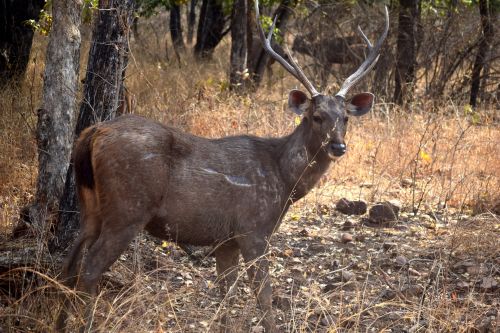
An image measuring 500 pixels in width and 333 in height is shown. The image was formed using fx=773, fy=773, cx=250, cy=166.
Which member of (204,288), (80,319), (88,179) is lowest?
(204,288)

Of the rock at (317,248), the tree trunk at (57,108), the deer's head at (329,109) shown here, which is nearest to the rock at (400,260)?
the rock at (317,248)

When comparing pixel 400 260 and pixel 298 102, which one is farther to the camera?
pixel 400 260

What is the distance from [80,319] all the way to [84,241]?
752mm

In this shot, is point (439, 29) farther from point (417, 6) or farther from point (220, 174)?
point (220, 174)

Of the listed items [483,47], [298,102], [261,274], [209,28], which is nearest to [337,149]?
[298,102]

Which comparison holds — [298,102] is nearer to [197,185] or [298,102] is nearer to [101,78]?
[197,185]

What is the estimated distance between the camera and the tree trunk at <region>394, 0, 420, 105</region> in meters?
12.3

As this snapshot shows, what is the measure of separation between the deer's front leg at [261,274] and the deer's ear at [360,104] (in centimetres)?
151

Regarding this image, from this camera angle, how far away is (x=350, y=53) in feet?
43.0

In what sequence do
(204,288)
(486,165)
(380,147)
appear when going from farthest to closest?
1. (380,147)
2. (486,165)
3. (204,288)

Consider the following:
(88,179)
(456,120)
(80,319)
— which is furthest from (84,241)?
(456,120)

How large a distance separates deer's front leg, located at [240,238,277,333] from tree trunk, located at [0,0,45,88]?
6314 millimetres

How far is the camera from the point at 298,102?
6320 millimetres

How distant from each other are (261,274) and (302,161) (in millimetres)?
977
